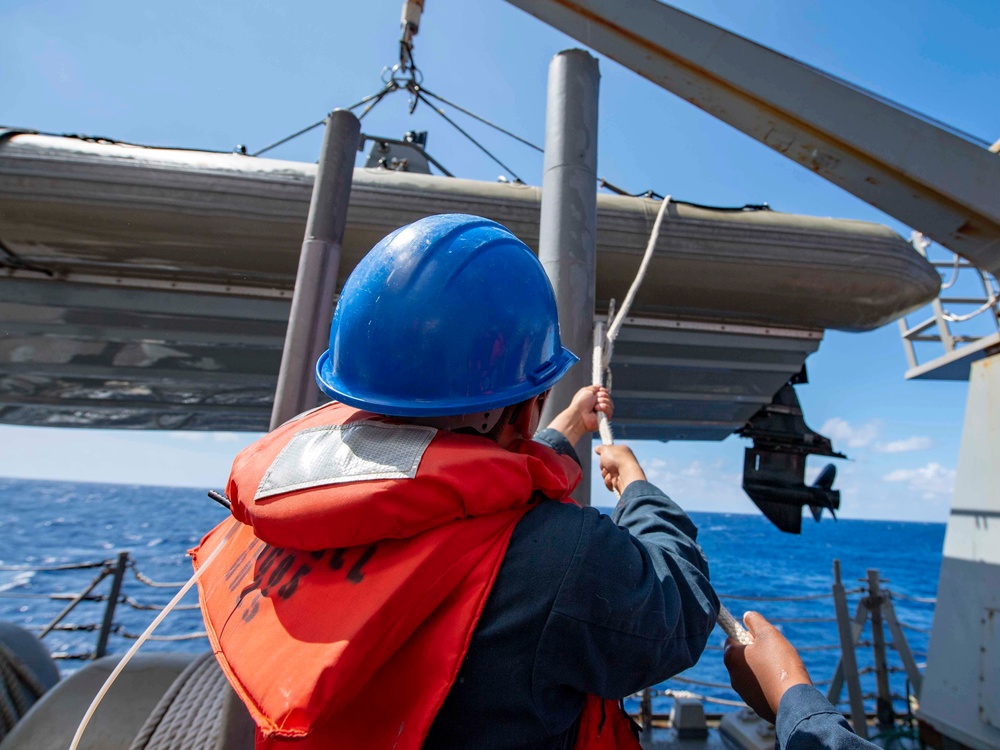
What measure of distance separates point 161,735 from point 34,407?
9.60ft

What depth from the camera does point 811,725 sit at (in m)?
0.57

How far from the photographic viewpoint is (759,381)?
3324 mm

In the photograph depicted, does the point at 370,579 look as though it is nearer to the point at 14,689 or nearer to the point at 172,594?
the point at 14,689

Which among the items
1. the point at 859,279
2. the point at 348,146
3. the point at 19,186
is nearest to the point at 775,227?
the point at 859,279

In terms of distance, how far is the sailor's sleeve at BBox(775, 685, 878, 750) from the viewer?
541 millimetres

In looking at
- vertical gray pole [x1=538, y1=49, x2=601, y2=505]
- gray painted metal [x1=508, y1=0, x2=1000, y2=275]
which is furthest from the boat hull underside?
vertical gray pole [x1=538, y1=49, x2=601, y2=505]

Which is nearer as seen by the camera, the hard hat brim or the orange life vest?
the orange life vest

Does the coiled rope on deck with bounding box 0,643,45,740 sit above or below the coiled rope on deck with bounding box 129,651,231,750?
below

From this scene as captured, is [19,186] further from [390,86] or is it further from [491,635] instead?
[491,635]

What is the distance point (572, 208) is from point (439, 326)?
104 cm

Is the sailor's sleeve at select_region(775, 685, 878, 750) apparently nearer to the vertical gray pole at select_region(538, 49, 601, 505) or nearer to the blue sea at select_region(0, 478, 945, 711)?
the vertical gray pole at select_region(538, 49, 601, 505)

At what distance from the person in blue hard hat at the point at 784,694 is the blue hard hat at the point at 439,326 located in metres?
0.42

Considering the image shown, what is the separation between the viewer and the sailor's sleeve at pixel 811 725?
1.77ft

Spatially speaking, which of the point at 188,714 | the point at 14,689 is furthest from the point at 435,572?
the point at 14,689
